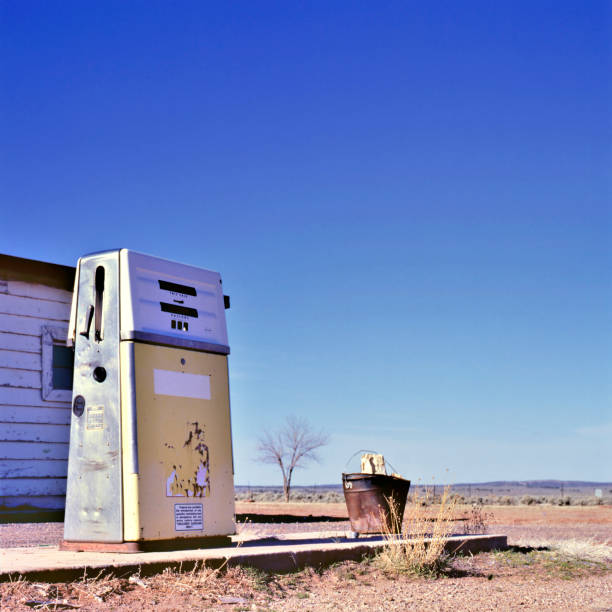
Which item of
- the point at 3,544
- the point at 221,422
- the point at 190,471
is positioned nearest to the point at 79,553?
the point at 190,471

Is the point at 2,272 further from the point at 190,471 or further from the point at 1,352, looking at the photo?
the point at 190,471

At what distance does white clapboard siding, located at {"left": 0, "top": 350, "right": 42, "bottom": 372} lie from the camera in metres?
9.77

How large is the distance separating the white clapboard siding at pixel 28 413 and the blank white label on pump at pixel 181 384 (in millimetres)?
2905

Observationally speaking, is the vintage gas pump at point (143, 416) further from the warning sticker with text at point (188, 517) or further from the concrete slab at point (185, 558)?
the concrete slab at point (185, 558)

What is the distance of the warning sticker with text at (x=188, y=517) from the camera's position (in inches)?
294

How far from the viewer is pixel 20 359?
990cm

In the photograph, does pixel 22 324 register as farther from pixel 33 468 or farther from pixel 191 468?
pixel 191 468

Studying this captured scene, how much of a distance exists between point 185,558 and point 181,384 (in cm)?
180

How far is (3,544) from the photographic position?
11477 mm

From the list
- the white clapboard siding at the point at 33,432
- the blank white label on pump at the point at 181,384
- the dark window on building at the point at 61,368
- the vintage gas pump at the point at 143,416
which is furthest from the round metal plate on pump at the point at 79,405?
the dark window on building at the point at 61,368

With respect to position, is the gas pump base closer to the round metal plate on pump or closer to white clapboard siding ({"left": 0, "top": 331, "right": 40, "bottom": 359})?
the round metal plate on pump

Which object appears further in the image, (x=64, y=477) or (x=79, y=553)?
(x=64, y=477)

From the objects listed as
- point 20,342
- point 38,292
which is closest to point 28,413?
point 20,342

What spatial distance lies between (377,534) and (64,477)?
4.00m
